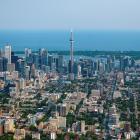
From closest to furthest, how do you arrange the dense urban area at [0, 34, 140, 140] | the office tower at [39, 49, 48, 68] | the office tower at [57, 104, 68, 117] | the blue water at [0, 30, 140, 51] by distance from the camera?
the dense urban area at [0, 34, 140, 140] → the office tower at [57, 104, 68, 117] → the office tower at [39, 49, 48, 68] → the blue water at [0, 30, 140, 51]

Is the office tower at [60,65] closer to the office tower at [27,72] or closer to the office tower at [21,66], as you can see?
the office tower at [21,66]

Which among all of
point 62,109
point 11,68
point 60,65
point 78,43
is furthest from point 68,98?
point 78,43

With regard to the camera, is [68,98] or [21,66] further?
[21,66]

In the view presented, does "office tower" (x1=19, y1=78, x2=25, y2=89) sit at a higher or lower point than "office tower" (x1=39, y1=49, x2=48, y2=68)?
lower

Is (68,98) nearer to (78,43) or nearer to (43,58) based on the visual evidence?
(43,58)

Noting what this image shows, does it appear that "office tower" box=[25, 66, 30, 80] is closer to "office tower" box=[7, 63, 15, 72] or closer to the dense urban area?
the dense urban area

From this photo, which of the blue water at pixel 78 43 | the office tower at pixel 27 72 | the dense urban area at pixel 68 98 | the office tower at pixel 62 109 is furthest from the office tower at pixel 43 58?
the blue water at pixel 78 43

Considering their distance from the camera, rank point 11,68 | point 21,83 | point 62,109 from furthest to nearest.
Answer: point 11,68
point 21,83
point 62,109

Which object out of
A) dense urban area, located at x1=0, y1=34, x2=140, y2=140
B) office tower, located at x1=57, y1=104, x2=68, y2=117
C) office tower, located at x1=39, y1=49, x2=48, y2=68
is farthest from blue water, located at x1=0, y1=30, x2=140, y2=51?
office tower, located at x1=57, y1=104, x2=68, y2=117
